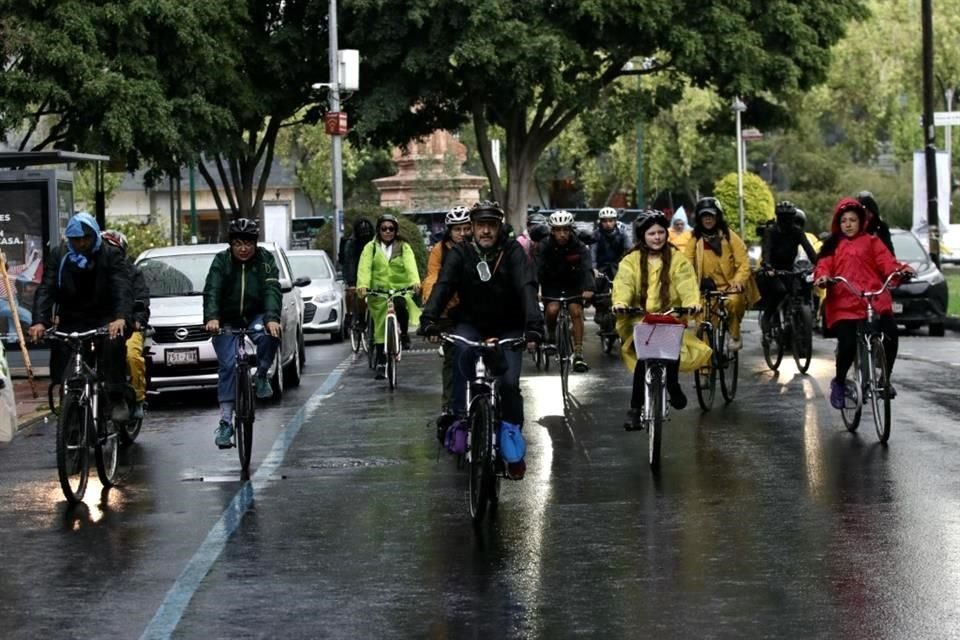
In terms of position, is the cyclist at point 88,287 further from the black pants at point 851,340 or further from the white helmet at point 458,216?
the black pants at point 851,340

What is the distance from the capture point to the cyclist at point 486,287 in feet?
38.7

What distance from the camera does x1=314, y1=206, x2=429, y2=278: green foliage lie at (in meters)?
43.7

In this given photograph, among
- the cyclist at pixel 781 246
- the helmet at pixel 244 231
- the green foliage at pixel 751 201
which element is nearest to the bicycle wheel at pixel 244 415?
the helmet at pixel 244 231

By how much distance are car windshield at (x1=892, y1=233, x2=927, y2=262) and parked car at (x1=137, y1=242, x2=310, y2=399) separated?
40.3ft

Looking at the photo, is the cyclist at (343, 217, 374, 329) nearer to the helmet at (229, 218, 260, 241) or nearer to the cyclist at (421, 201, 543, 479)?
the helmet at (229, 218, 260, 241)

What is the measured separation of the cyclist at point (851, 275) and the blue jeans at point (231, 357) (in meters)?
4.00

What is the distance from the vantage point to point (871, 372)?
49.0 feet

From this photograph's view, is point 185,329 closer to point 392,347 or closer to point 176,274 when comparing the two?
point 176,274

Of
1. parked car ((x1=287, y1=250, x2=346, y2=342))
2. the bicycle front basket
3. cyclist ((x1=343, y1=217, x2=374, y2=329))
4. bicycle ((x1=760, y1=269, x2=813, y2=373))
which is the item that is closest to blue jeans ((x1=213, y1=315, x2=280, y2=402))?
the bicycle front basket

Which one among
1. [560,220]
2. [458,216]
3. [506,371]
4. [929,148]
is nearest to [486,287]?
[506,371]

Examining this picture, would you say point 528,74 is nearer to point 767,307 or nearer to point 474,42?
point 474,42

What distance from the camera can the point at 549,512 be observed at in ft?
38.8

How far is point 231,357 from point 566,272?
7117mm

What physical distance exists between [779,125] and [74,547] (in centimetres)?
4110
